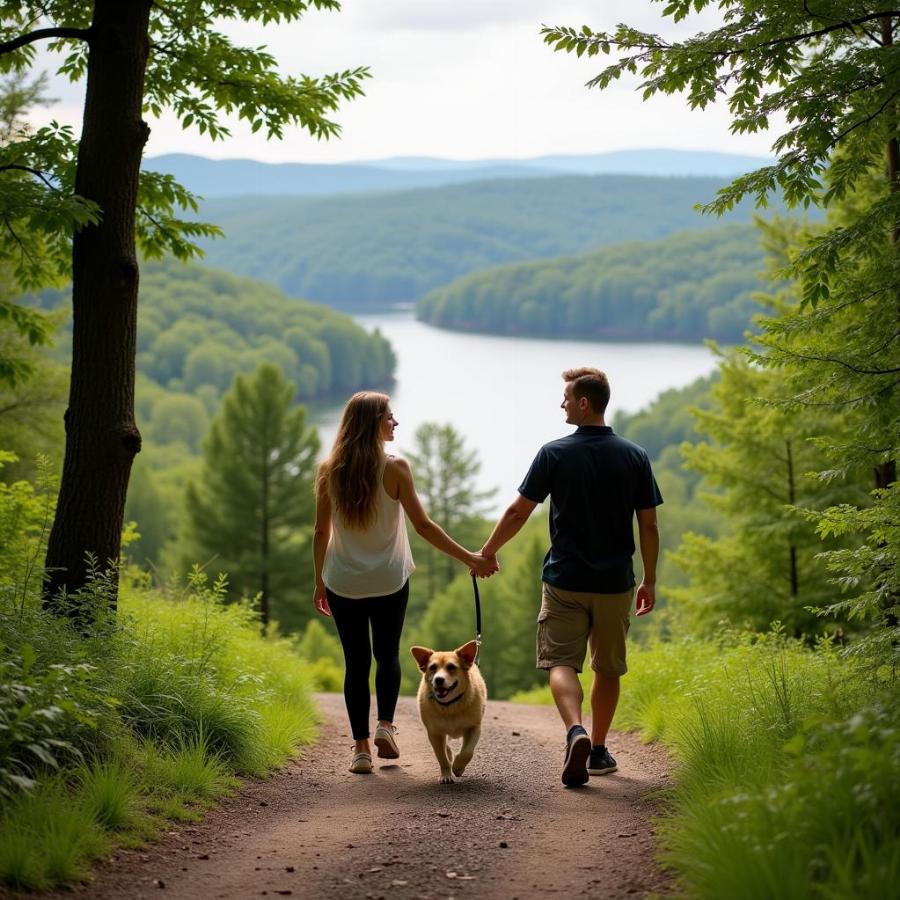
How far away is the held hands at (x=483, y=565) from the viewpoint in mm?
6664

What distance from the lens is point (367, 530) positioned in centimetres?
630

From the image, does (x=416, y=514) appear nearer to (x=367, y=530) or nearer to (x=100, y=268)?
(x=367, y=530)

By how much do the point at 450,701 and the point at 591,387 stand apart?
191 cm

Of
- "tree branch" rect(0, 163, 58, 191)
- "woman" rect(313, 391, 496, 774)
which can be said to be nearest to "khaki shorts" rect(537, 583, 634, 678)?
"woman" rect(313, 391, 496, 774)

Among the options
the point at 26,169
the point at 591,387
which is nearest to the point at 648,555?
the point at 591,387

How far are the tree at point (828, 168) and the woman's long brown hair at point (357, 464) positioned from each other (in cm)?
224

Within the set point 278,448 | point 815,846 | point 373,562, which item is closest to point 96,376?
point 373,562

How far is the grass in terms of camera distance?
4438 mm

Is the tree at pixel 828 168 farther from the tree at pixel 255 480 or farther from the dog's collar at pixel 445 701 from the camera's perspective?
the tree at pixel 255 480

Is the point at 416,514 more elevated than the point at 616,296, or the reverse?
the point at 616,296

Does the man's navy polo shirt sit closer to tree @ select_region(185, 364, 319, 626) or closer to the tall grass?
the tall grass

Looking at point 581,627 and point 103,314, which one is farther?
point 103,314

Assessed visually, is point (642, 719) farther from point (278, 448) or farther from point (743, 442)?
point (278, 448)

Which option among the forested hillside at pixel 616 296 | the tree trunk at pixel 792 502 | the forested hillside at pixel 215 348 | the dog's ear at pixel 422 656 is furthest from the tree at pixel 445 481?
the forested hillside at pixel 616 296
